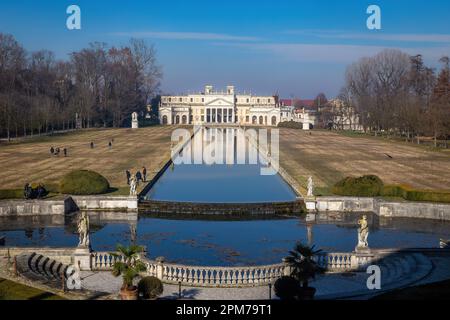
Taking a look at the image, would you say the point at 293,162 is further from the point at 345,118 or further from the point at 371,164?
the point at 345,118

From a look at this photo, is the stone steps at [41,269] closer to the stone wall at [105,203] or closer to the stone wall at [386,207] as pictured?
the stone wall at [105,203]

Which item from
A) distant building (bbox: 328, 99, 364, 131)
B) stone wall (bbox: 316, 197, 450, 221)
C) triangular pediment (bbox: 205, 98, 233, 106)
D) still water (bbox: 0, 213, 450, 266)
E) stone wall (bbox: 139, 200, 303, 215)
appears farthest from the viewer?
triangular pediment (bbox: 205, 98, 233, 106)

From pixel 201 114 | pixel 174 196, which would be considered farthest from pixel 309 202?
pixel 201 114

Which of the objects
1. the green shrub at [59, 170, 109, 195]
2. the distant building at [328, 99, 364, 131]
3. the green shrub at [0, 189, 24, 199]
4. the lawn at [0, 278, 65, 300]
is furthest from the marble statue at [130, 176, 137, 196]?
the distant building at [328, 99, 364, 131]

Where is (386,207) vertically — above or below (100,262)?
above

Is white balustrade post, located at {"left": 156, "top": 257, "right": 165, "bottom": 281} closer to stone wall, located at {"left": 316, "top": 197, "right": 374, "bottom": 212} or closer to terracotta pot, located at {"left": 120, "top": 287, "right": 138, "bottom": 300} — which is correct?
terracotta pot, located at {"left": 120, "top": 287, "right": 138, "bottom": 300}

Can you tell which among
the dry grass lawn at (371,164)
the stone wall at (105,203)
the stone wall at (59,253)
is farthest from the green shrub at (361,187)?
the stone wall at (59,253)

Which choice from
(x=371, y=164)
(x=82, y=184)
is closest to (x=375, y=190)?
(x=82, y=184)
